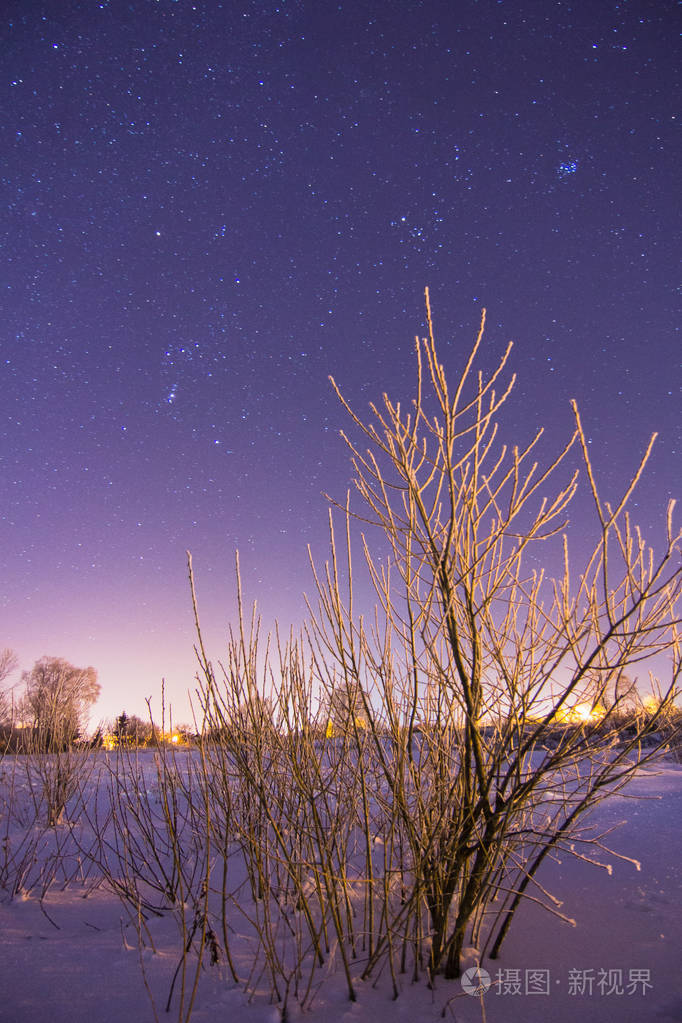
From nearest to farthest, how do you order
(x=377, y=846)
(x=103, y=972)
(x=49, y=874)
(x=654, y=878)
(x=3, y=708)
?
(x=103, y=972)
(x=654, y=878)
(x=49, y=874)
(x=377, y=846)
(x=3, y=708)

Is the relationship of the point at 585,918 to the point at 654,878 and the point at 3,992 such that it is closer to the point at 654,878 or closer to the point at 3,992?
the point at 654,878

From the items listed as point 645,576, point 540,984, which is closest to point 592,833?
point 540,984

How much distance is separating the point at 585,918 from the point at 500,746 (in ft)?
5.41

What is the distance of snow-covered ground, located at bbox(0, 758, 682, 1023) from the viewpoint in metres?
2.11

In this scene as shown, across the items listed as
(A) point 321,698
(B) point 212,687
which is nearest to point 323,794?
(A) point 321,698

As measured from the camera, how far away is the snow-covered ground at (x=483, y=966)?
2.11m

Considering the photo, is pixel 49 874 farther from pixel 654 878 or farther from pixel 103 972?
pixel 654 878

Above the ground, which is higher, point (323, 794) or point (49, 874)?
point (323, 794)

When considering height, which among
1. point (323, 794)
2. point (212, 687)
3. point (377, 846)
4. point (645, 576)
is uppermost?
point (645, 576)

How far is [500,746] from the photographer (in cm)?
211

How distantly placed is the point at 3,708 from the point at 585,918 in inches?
231

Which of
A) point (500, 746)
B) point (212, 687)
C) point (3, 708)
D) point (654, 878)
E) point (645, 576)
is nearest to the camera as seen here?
point (645, 576)

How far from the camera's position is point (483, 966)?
235cm

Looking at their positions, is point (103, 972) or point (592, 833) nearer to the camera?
point (103, 972)
